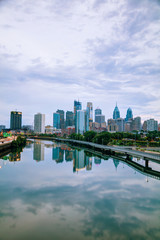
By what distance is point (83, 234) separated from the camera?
2050 cm

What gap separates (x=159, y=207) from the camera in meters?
27.9

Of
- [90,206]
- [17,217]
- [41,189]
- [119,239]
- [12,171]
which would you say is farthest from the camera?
[12,171]

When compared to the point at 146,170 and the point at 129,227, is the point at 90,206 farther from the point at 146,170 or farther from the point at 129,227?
the point at 146,170

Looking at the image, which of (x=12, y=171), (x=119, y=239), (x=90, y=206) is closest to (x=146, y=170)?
(x=90, y=206)

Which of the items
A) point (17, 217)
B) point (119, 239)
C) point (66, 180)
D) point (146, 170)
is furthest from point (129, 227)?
point (146, 170)

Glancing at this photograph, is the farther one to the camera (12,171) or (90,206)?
(12,171)

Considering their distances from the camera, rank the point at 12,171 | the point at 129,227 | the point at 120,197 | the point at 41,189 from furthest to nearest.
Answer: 1. the point at 12,171
2. the point at 41,189
3. the point at 120,197
4. the point at 129,227

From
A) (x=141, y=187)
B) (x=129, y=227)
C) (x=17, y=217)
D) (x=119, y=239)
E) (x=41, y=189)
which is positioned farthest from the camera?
(x=141, y=187)

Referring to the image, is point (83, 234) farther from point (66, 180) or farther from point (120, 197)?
point (66, 180)

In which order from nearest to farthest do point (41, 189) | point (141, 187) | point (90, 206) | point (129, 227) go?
point (129, 227), point (90, 206), point (41, 189), point (141, 187)

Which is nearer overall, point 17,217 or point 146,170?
point 17,217

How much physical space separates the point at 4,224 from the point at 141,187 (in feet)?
91.5

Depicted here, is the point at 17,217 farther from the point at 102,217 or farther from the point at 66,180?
the point at 66,180

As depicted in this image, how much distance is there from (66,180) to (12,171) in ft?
60.6
